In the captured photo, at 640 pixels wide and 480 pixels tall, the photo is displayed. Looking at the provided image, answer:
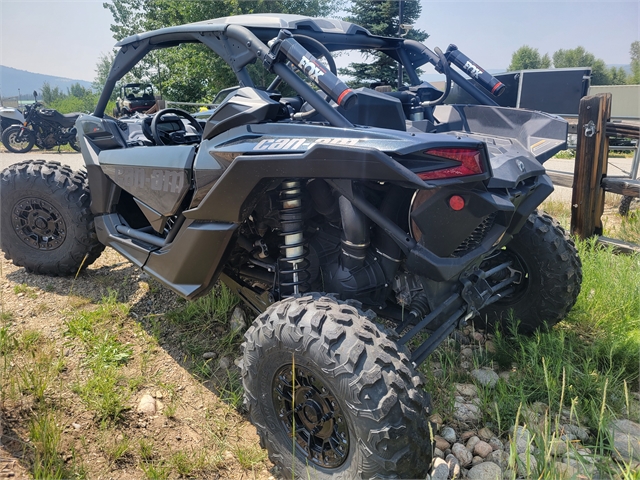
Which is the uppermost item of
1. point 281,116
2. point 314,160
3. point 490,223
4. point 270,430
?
point 281,116

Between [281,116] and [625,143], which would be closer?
[281,116]

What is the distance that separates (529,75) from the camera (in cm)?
1235

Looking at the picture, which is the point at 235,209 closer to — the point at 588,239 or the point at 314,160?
the point at 314,160

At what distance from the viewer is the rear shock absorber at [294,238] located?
2.40 meters

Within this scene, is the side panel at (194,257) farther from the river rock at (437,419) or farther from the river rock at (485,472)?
the river rock at (485,472)

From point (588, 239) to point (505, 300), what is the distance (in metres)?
2.13

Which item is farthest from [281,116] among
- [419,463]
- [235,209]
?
[419,463]

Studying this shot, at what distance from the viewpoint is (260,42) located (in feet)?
8.09

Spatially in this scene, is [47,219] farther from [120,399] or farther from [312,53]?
[312,53]

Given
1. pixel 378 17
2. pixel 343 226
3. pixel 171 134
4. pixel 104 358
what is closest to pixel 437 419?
→ pixel 343 226

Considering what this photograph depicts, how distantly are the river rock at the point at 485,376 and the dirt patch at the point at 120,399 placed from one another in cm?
138

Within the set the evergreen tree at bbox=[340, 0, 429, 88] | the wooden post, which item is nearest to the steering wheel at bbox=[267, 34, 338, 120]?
the wooden post

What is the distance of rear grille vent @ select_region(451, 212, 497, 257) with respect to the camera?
245 centimetres

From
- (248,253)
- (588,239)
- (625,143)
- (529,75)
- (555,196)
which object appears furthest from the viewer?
(625,143)
